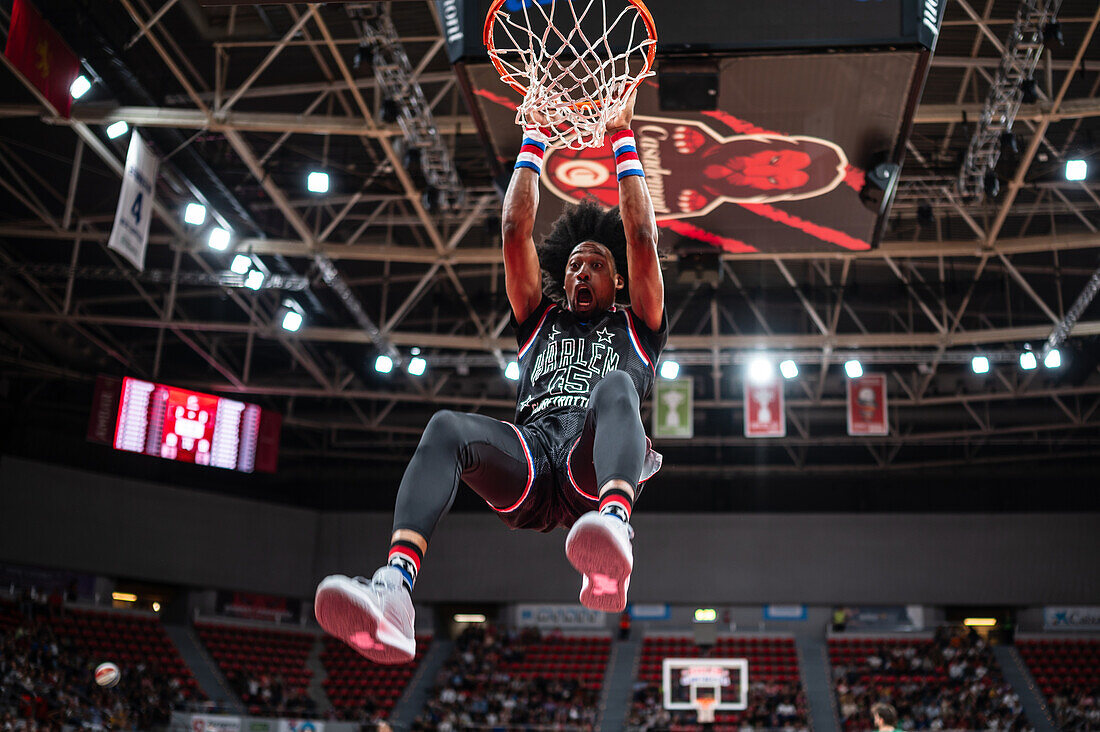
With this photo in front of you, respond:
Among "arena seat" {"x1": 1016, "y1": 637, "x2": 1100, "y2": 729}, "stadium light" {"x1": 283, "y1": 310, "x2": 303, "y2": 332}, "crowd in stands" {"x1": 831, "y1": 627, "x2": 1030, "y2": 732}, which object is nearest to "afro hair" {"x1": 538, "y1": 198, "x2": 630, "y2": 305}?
"stadium light" {"x1": 283, "y1": 310, "x2": 303, "y2": 332}

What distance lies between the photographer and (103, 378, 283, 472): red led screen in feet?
57.0

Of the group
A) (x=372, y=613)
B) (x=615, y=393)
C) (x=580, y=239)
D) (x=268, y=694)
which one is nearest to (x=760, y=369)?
(x=268, y=694)

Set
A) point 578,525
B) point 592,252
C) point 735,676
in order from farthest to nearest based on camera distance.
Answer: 1. point 735,676
2. point 592,252
3. point 578,525

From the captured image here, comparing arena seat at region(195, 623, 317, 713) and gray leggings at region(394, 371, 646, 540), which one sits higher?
arena seat at region(195, 623, 317, 713)

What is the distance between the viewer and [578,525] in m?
3.13

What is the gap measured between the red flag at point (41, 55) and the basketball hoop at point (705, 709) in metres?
15.2

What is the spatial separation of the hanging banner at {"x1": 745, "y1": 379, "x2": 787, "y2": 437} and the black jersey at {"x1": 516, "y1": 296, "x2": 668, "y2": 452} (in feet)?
45.8

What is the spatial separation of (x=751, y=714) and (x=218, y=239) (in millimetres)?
14179

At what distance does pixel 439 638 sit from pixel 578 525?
84.0 feet

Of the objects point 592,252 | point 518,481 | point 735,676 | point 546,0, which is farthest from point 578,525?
point 735,676

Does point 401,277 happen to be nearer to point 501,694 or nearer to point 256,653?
point 501,694

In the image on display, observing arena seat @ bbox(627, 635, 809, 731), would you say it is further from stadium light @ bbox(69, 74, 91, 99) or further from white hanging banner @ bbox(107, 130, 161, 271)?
stadium light @ bbox(69, 74, 91, 99)

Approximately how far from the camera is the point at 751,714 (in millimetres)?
21781

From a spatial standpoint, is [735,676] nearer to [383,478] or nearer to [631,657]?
[631,657]
